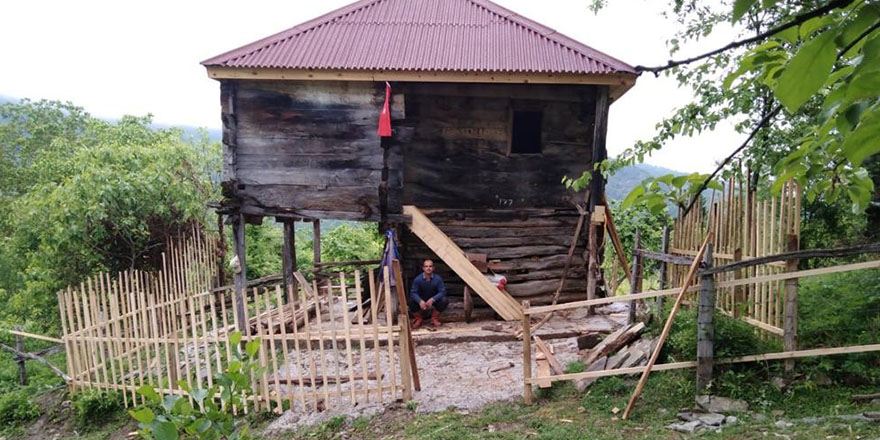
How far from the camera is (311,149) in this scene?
334 inches

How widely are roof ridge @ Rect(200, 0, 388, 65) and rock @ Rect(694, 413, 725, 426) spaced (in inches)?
322

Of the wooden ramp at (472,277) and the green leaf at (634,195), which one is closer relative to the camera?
the green leaf at (634,195)

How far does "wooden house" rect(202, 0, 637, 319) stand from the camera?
27.2ft

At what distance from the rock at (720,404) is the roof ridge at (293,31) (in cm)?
814

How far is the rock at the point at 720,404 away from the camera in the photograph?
186 inches

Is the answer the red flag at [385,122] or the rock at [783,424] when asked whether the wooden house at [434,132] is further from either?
the rock at [783,424]

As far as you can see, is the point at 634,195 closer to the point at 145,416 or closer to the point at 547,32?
the point at 145,416

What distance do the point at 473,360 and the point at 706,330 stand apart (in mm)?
3250

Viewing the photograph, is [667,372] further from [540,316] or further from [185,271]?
[185,271]

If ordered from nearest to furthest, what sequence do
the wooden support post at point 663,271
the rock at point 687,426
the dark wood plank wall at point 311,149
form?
the rock at point 687,426 < the wooden support post at point 663,271 < the dark wood plank wall at point 311,149

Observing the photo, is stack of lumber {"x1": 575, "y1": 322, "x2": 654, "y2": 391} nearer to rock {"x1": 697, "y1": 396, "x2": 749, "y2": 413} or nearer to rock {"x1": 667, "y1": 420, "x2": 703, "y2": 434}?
rock {"x1": 697, "y1": 396, "x2": 749, "y2": 413}

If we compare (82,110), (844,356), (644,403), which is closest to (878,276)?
(844,356)

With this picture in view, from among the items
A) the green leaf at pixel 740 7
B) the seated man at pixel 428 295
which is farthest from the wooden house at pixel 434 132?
the green leaf at pixel 740 7

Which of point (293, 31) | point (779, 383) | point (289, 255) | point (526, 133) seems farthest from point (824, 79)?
point (289, 255)
